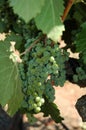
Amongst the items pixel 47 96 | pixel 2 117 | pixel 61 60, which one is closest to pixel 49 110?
pixel 47 96

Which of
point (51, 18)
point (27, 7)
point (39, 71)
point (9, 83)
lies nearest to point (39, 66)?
point (39, 71)

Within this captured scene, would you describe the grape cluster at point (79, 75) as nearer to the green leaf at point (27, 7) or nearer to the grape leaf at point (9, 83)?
the grape leaf at point (9, 83)

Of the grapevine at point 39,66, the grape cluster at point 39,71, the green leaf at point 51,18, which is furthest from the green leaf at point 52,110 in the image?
the green leaf at point 51,18

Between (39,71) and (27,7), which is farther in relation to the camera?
(39,71)

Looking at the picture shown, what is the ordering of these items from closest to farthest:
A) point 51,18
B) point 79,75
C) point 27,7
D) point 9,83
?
point 27,7 < point 51,18 < point 9,83 < point 79,75

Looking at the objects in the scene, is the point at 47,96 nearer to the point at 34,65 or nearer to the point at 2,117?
the point at 34,65

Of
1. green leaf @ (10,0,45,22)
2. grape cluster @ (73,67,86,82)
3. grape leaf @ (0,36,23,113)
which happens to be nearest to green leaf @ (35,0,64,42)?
green leaf @ (10,0,45,22)

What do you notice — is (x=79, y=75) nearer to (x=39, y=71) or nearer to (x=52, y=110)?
(x=52, y=110)

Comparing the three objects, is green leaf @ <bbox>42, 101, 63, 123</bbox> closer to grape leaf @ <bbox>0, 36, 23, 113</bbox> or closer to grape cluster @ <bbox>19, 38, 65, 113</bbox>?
grape cluster @ <bbox>19, 38, 65, 113</bbox>
